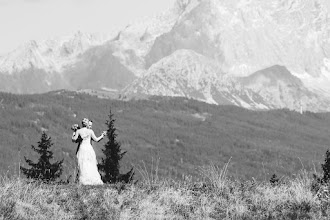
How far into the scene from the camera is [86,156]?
25641mm

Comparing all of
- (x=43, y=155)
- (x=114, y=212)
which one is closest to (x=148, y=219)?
(x=114, y=212)

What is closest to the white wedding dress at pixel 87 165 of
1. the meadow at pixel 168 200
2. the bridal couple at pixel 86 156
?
the bridal couple at pixel 86 156

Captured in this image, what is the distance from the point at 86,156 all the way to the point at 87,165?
471 mm

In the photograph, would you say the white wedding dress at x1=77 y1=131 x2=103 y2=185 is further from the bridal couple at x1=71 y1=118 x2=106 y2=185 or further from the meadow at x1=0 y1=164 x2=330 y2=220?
the meadow at x1=0 y1=164 x2=330 y2=220

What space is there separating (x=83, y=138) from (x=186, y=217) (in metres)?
7.86

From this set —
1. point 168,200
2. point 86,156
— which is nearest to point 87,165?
point 86,156

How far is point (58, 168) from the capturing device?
7494cm

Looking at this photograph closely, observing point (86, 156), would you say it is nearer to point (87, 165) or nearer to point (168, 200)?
point (87, 165)

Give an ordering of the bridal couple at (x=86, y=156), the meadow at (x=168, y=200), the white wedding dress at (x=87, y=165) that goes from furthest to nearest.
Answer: the bridal couple at (x=86, y=156)
the white wedding dress at (x=87, y=165)
the meadow at (x=168, y=200)

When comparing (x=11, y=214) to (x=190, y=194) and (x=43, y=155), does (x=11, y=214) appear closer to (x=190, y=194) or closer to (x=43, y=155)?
(x=190, y=194)

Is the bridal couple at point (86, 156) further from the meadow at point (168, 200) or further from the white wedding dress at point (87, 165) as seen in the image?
the meadow at point (168, 200)

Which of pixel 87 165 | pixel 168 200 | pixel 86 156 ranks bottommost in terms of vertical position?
pixel 168 200

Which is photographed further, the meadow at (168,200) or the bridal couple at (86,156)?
the bridal couple at (86,156)

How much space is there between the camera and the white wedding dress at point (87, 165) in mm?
24756
